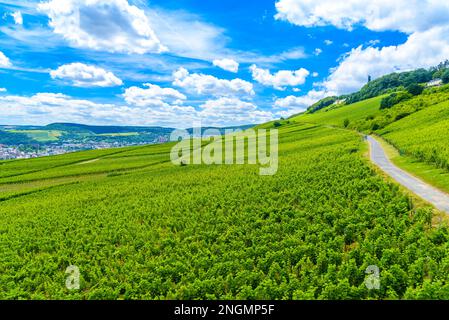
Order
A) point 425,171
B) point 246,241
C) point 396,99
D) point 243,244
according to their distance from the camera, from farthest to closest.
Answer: point 396,99, point 425,171, point 246,241, point 243,244

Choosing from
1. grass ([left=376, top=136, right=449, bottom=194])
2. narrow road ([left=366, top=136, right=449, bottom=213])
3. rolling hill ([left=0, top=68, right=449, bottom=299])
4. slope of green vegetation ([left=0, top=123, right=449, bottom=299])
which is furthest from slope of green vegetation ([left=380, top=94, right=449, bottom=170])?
slope of green vegetation ([left=0, top=123, right=449, bottom=299])

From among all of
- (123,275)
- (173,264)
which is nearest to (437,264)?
(173,264)

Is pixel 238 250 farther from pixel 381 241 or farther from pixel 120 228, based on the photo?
pixel 120 228

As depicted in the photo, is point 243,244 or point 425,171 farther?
point 425,171

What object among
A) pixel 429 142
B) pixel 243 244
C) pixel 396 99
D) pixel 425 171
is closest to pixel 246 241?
pixel 243 244

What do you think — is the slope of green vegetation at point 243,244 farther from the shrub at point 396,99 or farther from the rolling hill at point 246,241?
the shrub at point 396,99

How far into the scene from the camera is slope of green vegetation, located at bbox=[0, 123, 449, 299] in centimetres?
1628

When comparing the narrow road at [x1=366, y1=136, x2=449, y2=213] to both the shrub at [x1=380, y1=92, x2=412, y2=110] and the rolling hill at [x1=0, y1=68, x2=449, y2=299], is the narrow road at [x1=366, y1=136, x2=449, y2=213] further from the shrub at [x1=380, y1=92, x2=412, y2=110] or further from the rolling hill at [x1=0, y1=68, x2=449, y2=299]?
the shrub at [x1=380, y1=92, x2=412, y2=110]

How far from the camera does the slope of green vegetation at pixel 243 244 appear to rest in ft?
53.4

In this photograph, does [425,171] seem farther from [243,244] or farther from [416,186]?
[243,244]

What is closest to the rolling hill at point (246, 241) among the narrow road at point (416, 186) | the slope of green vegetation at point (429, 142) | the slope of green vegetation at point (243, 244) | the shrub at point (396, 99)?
the slope of green vegetation at point (243, 244)

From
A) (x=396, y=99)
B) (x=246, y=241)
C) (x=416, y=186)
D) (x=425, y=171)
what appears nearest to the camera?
(x=246, y=241)

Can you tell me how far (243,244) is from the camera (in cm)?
2291
